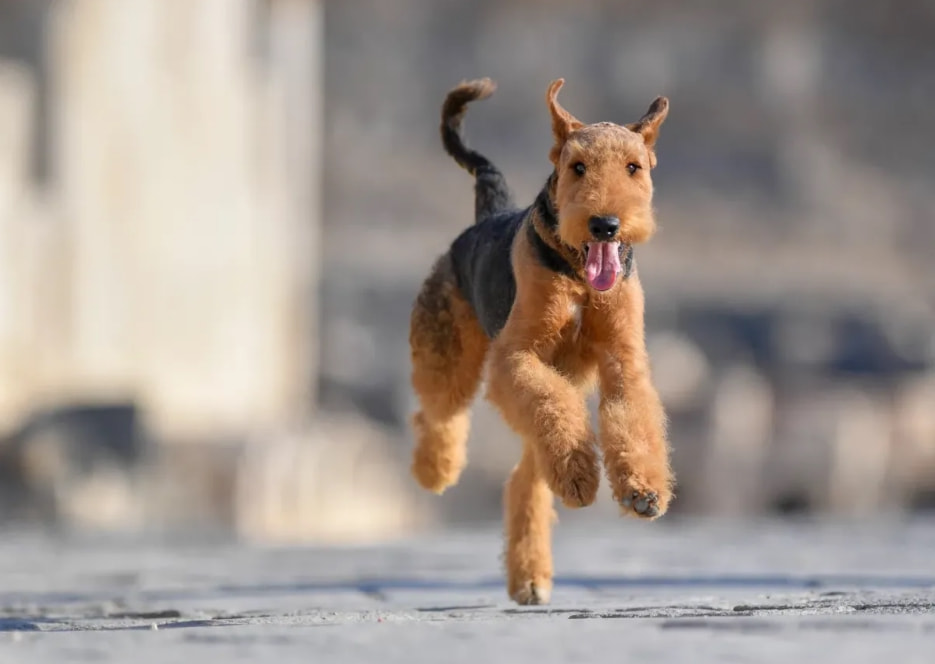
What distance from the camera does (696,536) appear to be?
8.44 m

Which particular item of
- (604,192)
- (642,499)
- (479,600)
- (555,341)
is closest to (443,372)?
(479,600)

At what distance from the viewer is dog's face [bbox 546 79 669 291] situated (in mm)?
4293

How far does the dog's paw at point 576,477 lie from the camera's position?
4.27 m

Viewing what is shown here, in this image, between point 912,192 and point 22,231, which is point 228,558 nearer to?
point 22,231

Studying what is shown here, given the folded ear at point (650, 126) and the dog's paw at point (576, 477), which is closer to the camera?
the dog's paw at point (576, 477)

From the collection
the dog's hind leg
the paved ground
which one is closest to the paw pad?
the paved ground

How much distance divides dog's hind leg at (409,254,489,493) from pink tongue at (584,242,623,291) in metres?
1.04

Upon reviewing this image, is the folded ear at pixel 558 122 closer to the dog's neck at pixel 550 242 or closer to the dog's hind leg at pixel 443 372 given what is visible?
the dog's neck at pixel 550 242

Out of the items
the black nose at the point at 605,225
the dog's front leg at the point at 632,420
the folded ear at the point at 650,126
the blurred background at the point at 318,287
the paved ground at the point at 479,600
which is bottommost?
the paved ground at the point at 479,600

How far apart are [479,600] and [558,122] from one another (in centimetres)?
147

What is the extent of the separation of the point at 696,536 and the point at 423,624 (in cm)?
450

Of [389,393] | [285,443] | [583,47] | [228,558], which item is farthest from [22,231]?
[583,47]

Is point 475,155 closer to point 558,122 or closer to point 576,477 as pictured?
point 558,122

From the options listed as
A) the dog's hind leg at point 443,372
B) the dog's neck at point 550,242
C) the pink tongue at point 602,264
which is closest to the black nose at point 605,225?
the pink tongue at point 602,264
